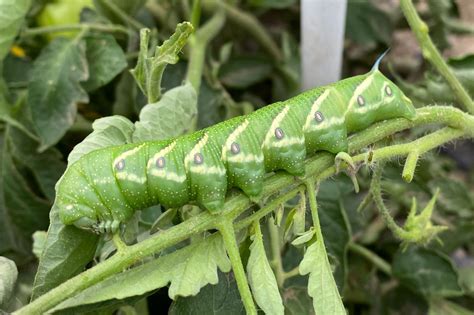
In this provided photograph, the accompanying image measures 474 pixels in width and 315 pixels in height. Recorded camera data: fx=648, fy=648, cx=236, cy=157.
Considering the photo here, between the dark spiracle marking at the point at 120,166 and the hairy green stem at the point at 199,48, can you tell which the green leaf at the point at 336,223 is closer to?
the hairy green stem at the point at 199,48

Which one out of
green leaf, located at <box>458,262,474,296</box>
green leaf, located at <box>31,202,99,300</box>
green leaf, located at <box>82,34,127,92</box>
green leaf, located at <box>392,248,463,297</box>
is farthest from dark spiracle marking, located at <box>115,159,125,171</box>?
green leaf, located at <box>458,262,474,296</box>

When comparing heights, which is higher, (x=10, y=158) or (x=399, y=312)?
(x=10, y=158)

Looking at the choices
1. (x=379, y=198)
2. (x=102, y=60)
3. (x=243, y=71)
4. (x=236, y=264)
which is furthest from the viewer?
(x=243, y=71)

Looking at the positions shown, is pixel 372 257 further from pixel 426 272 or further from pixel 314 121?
pixel 314 121

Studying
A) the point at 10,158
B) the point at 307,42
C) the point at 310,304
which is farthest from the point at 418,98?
the point at 10,158

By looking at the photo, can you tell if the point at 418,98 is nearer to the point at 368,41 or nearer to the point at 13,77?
the point at 368,41

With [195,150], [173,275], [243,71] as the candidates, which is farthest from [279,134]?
[243,71]
